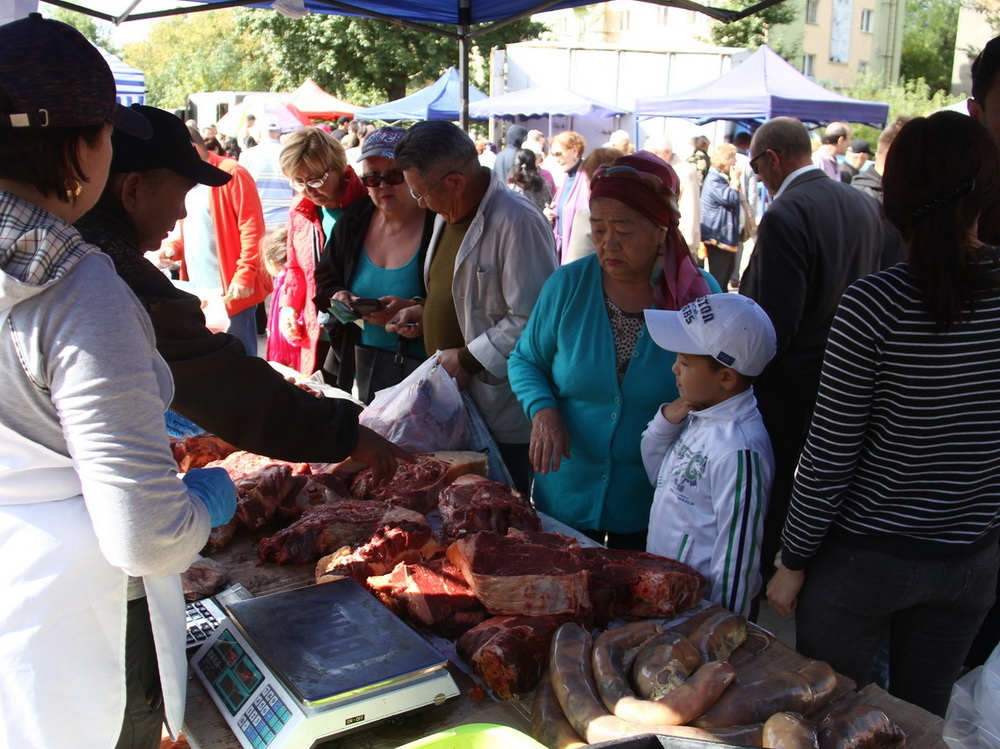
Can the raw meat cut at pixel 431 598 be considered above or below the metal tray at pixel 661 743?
below

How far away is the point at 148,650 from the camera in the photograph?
1.57 metres

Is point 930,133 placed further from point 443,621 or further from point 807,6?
point 807,6

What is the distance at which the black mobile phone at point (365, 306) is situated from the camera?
145 inches

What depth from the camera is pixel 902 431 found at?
196 cm

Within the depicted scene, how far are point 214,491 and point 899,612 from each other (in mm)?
1714

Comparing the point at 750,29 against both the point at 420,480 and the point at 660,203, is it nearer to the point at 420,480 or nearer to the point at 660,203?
the point at 660,203

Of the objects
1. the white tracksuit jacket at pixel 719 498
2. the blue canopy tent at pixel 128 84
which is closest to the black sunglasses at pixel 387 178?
the white tracksuit jacket at pixel 719 498

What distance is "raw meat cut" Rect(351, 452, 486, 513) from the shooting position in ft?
9.11

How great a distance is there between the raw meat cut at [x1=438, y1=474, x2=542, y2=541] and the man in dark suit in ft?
5.18

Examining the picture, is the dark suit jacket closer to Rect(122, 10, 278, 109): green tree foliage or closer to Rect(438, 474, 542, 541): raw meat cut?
Rect(438, 474, 542, 541): raw meat cut

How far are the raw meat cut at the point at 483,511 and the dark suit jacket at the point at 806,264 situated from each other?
1710 mm

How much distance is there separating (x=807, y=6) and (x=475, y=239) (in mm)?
51170

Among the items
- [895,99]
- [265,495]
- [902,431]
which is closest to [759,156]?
[902,431]

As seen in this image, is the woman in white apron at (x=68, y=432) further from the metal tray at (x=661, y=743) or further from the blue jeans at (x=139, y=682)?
the metal tray at (x=661, y=743)
